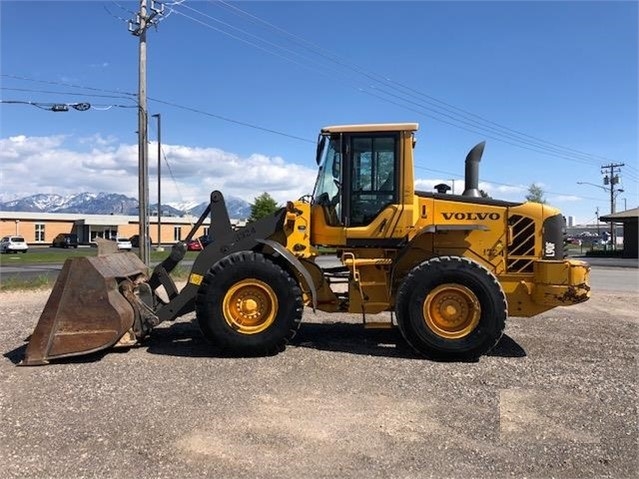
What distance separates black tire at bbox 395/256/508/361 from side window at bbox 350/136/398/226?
108 centimetres

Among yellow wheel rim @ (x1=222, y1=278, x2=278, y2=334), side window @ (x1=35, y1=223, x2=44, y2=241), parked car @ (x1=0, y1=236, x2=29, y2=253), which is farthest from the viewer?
side window @ (x1=35, y1=223, x2=44, y2=241)

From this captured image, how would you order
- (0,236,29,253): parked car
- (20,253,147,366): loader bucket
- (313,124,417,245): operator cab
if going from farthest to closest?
(0,236,29,253): parked car, (313,124,417,245): operator cab, (20,253,147,366): loader bucket

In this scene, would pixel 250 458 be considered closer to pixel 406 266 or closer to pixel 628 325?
pixel 406 266

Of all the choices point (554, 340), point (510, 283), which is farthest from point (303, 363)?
point (554, 340)

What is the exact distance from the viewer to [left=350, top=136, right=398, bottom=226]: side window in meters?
7.63

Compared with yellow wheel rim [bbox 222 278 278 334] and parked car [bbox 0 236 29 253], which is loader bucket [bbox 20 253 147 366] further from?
parked car [bbox 0 236 29 253]

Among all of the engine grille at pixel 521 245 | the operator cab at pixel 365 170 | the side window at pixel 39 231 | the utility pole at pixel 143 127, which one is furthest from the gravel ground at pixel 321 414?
the side window at pixel 39 231

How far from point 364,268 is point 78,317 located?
354 centimetres

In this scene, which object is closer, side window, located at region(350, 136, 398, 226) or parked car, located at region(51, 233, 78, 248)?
side window, located at region(350, 136, 398, 226)

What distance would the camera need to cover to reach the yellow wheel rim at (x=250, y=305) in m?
7.11

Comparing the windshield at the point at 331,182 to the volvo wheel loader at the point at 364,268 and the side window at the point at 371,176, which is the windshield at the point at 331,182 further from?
the side window at the point at 371,176

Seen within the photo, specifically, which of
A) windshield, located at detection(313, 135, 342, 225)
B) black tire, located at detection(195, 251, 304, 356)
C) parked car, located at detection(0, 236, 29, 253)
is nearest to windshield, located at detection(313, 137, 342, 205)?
windshield, located at detection(313, 135, 342, 225)

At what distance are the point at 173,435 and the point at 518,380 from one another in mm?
3672

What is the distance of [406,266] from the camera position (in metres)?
7.92
